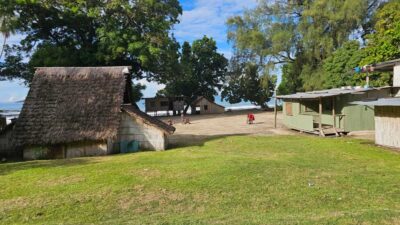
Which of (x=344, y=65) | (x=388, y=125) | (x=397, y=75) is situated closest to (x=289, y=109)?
(x=397, y=75)

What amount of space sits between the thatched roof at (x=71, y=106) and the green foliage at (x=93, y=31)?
12.4 meters

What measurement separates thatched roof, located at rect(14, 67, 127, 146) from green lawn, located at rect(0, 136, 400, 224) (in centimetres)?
224

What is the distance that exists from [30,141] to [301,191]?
11.8 metres

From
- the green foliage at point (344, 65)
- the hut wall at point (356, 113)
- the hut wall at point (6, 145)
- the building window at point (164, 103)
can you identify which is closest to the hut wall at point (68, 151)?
the hut wall at point (6, 145)

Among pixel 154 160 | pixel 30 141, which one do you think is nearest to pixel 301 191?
pixel 154 160

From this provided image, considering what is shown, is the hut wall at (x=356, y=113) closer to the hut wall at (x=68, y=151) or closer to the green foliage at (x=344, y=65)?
the green foliage at (x=344, y=65)

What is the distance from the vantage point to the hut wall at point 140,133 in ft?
53.6

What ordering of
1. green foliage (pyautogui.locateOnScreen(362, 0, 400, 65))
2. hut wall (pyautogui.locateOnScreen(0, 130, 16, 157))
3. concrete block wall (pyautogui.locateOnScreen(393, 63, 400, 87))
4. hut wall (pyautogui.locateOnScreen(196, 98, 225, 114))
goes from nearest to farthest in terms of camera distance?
1. hut wall (pyautogui.locateOnScreen(0, 130, 16, 157))
2. concrete block wall (pyautogui.locateOnScreen(393, 63, 400, 87))
3. green foliage (pyautogui.locateOnScreen(362, 0, 400, 65))
4. hut wall (pyautogui.locateOnScreen(196, 98, 225, 114))

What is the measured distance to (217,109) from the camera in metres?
46.7

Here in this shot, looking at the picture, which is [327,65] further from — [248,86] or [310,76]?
[248,86]

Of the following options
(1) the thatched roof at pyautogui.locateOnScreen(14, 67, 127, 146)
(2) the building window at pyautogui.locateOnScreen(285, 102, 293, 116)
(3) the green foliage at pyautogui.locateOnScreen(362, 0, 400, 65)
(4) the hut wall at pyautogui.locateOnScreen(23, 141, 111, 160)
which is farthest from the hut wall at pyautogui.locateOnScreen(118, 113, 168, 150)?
(3) the green foliage at pyautogui.locateOnScreen(362, 0, 400, 65)

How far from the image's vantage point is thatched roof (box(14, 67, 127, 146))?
14977mm

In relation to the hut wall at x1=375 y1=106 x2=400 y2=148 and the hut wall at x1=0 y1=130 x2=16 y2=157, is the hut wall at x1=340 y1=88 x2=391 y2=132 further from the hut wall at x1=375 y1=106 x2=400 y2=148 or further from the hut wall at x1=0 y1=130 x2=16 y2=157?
the hut wall at x1=0 y1=130 x2=16 y2=157

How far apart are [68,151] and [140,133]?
3369 millimetres
